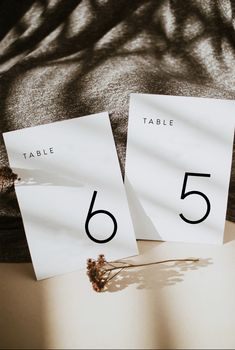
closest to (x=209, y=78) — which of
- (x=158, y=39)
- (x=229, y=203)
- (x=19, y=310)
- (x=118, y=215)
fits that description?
(x=158, y=39)

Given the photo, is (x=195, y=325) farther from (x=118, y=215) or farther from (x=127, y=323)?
(x=118, y=215)

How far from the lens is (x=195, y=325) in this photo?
0.68 metres

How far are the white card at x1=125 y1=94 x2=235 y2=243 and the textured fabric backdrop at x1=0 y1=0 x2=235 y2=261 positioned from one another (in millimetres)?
74

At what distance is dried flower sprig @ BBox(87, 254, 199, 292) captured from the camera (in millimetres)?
744

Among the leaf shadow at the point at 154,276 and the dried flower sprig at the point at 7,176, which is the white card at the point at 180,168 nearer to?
the leaf shadow at the point at 154,276

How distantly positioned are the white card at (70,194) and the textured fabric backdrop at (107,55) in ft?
0.29

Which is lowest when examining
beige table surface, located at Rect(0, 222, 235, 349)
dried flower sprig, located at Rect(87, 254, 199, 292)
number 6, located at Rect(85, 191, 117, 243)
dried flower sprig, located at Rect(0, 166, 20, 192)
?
beige table surface, located at Rect(0, 222, 235, 349)

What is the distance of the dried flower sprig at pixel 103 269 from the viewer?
2.44ft

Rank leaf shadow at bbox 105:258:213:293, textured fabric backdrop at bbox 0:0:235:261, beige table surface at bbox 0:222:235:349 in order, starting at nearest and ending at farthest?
beige table surface at bbox 0:222:235:349
leaf shadow at bbox 105:258:213:293
textured fabric backdrop at bbox 0:0:235:261

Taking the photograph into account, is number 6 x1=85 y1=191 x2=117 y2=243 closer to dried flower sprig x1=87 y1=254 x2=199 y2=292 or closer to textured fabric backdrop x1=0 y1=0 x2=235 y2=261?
dried flower sprig x1=87 y1=254 x2=199 y2=292

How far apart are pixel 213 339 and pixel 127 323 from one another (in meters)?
0.15

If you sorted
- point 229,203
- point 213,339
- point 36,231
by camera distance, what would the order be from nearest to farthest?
point 213,339
point 36,231
point 229,203

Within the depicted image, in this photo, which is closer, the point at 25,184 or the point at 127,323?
the point at 127,323

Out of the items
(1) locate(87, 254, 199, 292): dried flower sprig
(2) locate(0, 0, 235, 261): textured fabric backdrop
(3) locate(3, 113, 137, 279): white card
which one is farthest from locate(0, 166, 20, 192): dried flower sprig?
(1) locate(87, 254, 199, 292): dried flower sprig
